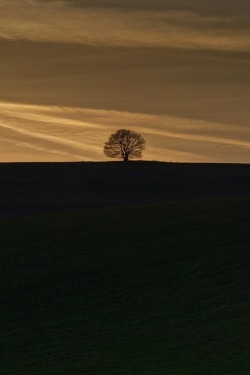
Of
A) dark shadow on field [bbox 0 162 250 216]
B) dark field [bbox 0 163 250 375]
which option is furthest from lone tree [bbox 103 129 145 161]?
dark field [bbox 0 163 250 375]

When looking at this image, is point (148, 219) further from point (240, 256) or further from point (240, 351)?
point (240, 351)

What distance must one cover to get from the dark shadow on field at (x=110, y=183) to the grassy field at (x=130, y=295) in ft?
94.0

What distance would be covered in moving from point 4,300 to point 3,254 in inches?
537

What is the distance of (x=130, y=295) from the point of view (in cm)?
4112

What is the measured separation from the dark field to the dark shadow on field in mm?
12607

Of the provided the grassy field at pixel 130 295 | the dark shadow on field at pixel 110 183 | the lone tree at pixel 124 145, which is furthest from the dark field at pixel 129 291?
the lone tree at pixel 124 145

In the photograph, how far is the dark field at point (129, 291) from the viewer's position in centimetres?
2878

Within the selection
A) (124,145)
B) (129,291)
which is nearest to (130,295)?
(129,291)

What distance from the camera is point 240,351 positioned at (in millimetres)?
27422

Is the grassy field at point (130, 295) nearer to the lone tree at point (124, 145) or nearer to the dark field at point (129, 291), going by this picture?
the dark field at point (129, 291)

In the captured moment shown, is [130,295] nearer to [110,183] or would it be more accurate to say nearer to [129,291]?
[129,291]

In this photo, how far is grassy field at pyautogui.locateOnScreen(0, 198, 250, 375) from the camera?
28.6 meters

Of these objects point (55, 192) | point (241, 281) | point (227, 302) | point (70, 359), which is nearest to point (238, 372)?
point (70, 359)

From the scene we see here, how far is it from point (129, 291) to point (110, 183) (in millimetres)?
66192
